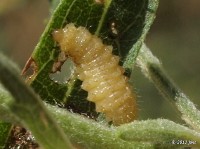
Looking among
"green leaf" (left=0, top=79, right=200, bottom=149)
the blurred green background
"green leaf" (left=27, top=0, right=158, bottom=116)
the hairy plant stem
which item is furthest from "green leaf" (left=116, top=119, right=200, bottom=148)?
the blurred green background

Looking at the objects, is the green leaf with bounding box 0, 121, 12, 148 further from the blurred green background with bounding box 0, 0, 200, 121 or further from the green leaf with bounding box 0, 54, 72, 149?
the blurred green background with bounding box 0, 0, 200, 121

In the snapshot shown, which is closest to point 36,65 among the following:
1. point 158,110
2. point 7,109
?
point 7,109

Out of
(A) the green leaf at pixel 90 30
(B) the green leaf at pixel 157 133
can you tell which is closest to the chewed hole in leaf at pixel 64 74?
(A) the green leaf at pixel 90 30

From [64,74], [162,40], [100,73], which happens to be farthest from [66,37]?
[162,40]

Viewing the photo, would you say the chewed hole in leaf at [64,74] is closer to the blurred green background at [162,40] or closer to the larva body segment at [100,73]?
the larva body segment at [100,73]

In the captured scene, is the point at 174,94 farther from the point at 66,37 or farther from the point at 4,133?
the point at 4,133

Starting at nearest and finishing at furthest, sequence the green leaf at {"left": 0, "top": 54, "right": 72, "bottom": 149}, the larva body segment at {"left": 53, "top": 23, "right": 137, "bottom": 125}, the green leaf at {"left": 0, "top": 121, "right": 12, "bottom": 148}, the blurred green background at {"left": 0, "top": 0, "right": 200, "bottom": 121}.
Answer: the green leaf at {"left": 0, "top": 54, "right": 72, "bottom": 149} → the green leaf at {"left": 0, "top": 121, "right": 12, "bottom": 148} → the larva body segment at {"left": 53, "top": 23, "right": 137, "bottom": 125} → the blurred green background at {"left": 0, "top": 0, "right": 200, "bottom": 121}
